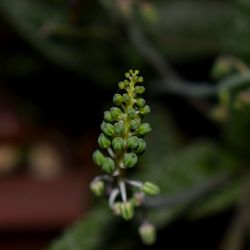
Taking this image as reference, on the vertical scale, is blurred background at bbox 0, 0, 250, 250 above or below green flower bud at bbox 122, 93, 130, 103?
above

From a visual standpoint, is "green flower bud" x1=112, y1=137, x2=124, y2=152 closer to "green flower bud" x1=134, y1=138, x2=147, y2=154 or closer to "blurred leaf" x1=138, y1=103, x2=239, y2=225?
"green flower bud" x1=134, y1=138, x2=147, y2=154

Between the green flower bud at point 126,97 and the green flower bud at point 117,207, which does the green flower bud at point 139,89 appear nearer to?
the green flower bud at point 126,97

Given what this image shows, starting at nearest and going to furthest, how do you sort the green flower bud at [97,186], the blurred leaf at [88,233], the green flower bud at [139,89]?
the green flower bud at [139,89] < the green flower bud at [97,186] < the blurred leaf at [88,233]

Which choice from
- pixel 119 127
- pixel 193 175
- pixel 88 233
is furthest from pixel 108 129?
pixel 193 175

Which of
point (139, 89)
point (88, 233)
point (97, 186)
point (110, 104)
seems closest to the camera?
point (139, 89)

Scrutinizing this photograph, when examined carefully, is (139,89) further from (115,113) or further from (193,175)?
(193,175)

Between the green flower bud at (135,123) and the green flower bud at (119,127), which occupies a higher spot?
A: the green flower bud at (119,127)

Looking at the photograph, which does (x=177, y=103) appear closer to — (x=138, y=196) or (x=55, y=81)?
(x=55, y=81)

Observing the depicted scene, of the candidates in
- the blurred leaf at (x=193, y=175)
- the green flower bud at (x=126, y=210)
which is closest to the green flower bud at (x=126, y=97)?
the green flower bud at (x=126, y=210)

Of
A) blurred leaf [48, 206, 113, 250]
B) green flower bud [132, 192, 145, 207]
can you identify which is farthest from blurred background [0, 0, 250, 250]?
green flower bud [132, 192, 145, 207]
